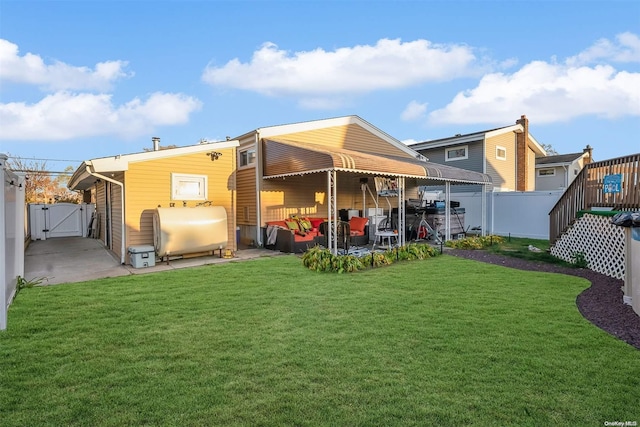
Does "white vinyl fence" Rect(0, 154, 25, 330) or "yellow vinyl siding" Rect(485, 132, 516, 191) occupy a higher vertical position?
"yellow vinyl siding" Rect(485, 132, 516, 191)

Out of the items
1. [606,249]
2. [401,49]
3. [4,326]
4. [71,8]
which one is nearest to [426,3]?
[401,49]

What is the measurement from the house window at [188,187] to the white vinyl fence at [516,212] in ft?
35.8

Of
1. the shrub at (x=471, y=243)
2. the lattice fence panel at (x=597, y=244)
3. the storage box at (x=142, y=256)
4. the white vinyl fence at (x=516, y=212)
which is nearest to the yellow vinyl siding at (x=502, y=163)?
the white vinyl fence at (x=516, y=212)

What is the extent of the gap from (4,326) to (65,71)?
1556 centimetres

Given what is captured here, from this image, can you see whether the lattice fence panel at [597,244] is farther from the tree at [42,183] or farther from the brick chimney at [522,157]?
the tree at [42,183]

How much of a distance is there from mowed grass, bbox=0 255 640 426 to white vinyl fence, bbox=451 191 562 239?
31.3 feet

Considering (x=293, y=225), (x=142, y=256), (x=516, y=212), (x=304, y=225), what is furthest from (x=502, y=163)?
(x=142, y=256)

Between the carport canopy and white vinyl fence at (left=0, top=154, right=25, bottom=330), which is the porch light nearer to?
the carport canopy

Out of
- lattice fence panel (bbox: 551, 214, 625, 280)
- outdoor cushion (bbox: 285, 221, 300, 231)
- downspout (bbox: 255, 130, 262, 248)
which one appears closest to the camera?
lattice fence panel (bbox: 551, 214, 625, 280)

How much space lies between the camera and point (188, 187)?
10.2m

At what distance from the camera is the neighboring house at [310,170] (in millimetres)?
10234

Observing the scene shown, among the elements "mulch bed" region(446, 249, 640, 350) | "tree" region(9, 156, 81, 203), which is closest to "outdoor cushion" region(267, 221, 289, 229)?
"mulch bed" region(446, 249, 640, 350)

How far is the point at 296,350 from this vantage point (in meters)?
3.74

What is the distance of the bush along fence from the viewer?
26.3 ft
